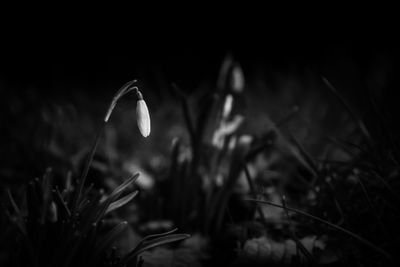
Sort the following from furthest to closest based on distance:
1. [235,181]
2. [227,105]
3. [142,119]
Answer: [227,105], [235,181], [142,119]

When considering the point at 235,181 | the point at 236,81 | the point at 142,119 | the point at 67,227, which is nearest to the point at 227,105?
the point at 236,81

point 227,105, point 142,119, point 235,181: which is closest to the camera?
point 142,119

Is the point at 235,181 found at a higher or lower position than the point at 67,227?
lower

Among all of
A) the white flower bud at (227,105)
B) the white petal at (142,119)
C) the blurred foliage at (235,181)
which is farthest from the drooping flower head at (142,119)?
the white flower bud at (227,105)

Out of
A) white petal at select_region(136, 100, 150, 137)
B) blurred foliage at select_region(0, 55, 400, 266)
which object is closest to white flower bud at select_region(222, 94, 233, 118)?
blurred foliage at select_region(0, 55, 400, 266)

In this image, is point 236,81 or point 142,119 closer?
point 142,119

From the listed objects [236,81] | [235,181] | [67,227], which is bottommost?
[235,181]

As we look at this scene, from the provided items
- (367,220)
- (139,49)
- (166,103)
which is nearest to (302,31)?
(139,49)

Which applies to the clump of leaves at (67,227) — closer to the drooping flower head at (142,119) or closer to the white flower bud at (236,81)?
the drooping flower head at (142,119)

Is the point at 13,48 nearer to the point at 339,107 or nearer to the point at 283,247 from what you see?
the point at 339,107

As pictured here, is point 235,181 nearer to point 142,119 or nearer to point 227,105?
point 227,105

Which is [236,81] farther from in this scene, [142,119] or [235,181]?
[142,119]
